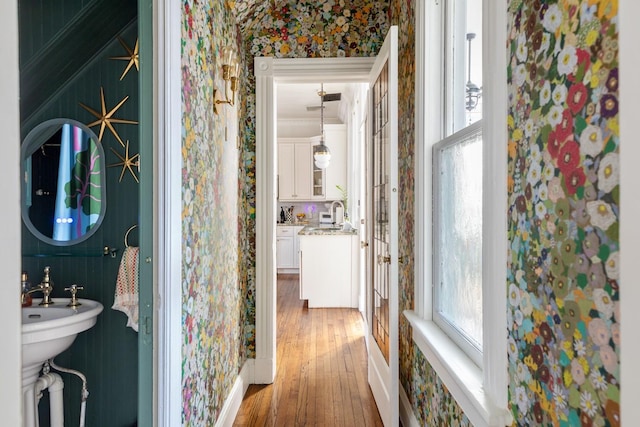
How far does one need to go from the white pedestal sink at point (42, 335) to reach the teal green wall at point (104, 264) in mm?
265

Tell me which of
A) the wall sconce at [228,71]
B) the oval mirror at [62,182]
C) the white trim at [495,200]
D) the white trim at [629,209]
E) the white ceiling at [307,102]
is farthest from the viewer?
the white ceiling at [307,102]

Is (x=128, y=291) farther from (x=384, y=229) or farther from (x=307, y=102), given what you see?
(x=307, y=102)

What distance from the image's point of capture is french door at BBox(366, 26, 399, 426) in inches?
82.5

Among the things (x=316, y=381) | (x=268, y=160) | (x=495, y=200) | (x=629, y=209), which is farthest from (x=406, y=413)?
(x=629, y=209)

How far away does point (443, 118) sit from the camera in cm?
183

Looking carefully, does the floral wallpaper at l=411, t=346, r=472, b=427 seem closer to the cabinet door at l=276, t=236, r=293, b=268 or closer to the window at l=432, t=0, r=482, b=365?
the window at l=432, t=0, r=482, b=365

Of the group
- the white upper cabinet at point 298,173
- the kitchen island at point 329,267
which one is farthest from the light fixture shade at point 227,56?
the white upper cabinet at point 298,173

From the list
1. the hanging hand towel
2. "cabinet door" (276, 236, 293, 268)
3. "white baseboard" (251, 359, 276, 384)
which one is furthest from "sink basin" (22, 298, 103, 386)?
"cabinet door" (276, 236, 293, 268)

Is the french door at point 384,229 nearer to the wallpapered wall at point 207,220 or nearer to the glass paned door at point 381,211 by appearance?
the glass paned door at point 381,211

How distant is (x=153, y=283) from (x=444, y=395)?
1.18 meters

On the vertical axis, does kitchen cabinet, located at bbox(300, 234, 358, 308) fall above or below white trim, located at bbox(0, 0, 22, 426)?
below

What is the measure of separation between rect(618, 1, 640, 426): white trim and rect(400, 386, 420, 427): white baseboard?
1614mm

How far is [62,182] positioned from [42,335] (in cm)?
85

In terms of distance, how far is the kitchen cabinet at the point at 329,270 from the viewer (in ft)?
16.4
